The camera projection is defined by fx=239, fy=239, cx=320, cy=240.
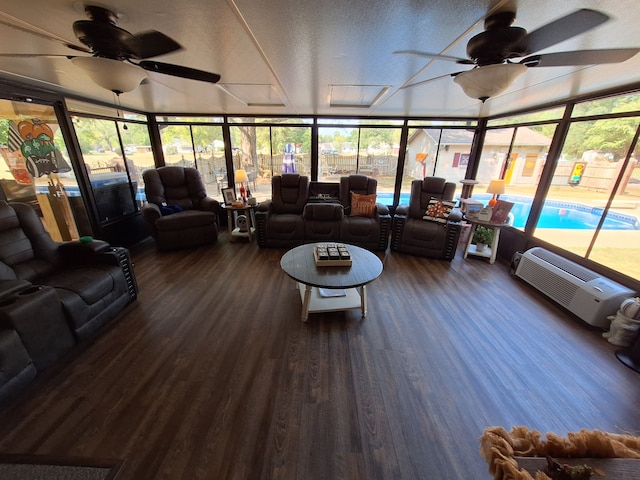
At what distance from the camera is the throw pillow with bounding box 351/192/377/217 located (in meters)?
4.00

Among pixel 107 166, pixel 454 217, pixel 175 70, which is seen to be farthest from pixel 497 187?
pixel 107 166

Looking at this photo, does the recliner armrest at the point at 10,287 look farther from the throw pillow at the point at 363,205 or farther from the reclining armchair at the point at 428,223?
the reclining armchair at the point at 428,223

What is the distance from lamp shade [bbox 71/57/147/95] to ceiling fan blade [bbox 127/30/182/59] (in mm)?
115

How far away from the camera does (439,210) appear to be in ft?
12.3

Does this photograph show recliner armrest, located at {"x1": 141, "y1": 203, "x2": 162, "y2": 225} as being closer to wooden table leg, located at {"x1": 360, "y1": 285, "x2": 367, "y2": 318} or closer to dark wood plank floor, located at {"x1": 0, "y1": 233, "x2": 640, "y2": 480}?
dark wood plank floor, located at {"x1": 0, "y1": 233, "x2": 640, "y2": 480}

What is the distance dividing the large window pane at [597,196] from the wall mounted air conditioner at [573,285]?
A: 25cm

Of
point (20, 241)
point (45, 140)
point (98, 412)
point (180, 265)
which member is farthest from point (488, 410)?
point (45, 140)

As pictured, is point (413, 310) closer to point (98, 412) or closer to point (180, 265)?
point (98, 412)

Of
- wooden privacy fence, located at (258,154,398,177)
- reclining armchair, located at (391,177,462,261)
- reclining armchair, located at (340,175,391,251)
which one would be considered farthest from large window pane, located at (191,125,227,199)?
reclining armchair, located at (391,177,462,261)

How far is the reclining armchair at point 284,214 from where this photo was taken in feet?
12.5

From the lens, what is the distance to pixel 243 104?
3.62 m

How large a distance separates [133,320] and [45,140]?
2.40 meters

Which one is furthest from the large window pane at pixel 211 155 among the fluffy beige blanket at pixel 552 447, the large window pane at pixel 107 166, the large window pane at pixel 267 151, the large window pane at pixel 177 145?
the fluffy beige blanket at pixel 552 447

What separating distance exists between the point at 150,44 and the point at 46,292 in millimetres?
1805
